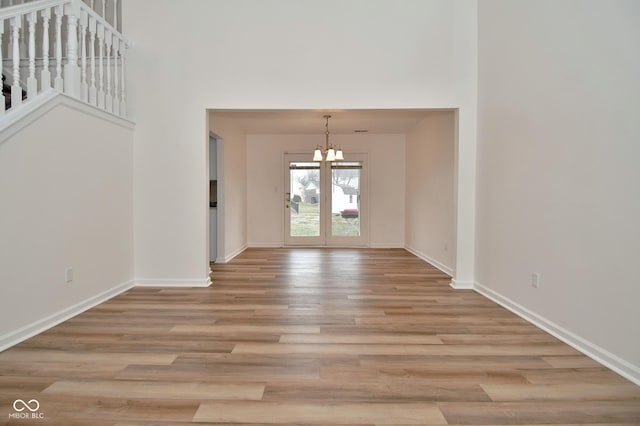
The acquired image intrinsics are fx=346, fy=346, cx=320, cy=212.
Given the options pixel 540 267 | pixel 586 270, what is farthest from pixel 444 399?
pixel 540 267

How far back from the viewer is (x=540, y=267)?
9.97 ft

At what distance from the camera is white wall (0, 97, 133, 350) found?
2586 mm

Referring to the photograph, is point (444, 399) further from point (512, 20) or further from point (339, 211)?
point (339, 211)

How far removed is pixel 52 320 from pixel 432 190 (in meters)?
5.37

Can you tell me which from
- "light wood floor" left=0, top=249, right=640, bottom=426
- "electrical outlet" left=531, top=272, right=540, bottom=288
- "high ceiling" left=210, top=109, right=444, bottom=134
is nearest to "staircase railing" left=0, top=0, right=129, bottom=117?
"high ceiling" left=210, top=109, right=444, bottom=134

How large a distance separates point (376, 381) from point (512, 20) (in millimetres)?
3610

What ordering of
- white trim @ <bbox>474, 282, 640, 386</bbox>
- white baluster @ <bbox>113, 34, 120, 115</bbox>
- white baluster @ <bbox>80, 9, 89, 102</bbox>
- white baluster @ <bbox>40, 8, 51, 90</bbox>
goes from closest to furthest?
1. white trim @ <bbox>474, 282, 640, 386</bbox>
2. white baluster @ <bbox>40, 8, 51, 90</bbox>
3. white baluster @ <bbox>80, 9, 89, 102</bbox>
4. white baluster @ <bbox>113, 34, 120, 115</bbox>

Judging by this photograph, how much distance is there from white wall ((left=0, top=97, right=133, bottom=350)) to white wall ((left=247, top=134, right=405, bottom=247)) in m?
3.91

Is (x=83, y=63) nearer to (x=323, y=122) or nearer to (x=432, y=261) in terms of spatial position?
(x=323, y=122)

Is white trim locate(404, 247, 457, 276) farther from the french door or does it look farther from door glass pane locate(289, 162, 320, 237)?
door glass pane locate(289, 162, 320, 237)

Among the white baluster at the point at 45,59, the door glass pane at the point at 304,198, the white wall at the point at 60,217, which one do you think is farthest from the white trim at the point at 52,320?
the door glass pane at the point at 304,198

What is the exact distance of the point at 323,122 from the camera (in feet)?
21.3

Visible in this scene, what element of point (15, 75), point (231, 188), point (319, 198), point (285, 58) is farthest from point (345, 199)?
point (15, 75)

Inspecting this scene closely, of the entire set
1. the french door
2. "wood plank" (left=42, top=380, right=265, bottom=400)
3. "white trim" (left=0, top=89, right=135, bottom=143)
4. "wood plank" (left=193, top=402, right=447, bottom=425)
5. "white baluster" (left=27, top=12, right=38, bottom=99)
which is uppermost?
"white baluster" (left=27, top=12, right=38, bottom=99)
